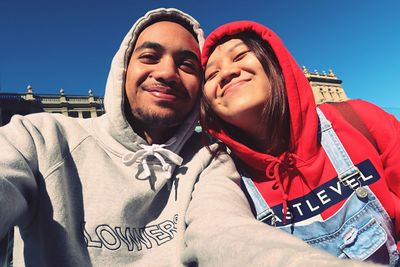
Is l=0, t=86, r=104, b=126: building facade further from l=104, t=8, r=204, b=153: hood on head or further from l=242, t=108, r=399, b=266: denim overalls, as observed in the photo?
l=242, t=108, r=399, b=266: denim overalls

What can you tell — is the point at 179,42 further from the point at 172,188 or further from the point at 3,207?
the point at 3,207

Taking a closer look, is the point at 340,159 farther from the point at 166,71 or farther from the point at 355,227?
the point at 166,71

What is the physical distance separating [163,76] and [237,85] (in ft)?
1.94

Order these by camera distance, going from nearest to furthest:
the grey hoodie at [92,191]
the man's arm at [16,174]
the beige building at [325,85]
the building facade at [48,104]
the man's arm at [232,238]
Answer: the man's arm at [232,238], the man's arm at [16,174], the grey hoodie at [92,191], the building facade at [48,104], the beige building at [325,85]

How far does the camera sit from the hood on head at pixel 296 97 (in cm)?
155

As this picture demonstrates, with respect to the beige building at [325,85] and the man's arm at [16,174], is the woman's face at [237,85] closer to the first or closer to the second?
the man's arm at [16,174]

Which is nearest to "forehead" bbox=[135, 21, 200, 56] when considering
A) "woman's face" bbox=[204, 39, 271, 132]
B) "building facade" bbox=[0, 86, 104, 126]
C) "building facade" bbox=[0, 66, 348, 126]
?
"woman's face" bbox=[204, 39, 271, 132]

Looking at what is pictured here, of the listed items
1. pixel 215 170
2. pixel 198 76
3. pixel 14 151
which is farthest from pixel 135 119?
pixel 14 151

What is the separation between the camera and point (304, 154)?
5.08 ft

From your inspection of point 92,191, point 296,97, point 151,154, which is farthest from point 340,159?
point 92,191

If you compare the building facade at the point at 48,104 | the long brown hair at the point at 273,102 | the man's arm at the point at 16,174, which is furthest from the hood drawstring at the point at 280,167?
the building facade at the point at 48,104

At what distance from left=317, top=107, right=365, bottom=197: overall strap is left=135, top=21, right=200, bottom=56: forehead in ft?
4.21

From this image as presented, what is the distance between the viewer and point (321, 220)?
1.46m

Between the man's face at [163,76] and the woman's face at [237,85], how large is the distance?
0.25m
